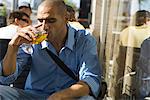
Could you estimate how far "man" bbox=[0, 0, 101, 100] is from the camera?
2472 mm

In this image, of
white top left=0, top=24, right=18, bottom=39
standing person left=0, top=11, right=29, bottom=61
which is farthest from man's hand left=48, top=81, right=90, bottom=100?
white top left=0, top=24, right=18, bottom=39

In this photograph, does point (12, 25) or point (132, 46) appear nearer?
point (132, 46)

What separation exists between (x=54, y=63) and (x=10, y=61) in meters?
0.36

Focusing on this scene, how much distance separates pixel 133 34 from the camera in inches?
133

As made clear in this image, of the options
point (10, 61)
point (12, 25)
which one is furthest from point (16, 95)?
point (12, 25)

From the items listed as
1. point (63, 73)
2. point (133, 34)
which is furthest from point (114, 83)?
point (63, 73)

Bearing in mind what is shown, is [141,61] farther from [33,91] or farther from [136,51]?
[33,91]

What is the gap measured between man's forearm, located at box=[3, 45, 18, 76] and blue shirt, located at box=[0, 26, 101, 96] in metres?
0.05

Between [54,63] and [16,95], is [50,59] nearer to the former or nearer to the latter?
[54,63]

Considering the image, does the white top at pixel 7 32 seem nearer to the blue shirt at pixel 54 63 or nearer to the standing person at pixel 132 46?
the blue shirt at pixel 54 63

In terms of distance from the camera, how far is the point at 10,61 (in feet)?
8.17

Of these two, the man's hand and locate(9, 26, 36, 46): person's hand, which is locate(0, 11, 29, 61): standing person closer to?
locate(9, 26, 36, 46): person's hand

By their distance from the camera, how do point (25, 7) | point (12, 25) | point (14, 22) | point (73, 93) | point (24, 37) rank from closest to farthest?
1. point (73, 93)
2. point (24, 37)
3. point (12, 25)
4. point (14, 22)
5. point (25, 7)

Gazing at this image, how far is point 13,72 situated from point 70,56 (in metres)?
0.46
